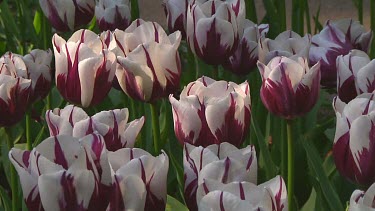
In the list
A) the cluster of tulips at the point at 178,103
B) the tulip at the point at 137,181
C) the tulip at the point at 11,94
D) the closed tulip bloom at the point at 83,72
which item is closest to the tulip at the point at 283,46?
the cluster of tulips at the point at 178,103

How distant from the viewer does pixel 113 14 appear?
67.4 inches

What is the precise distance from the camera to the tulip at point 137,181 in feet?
2.82

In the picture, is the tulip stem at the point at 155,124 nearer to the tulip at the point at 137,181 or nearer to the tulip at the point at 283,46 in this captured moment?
the tulip at the point at 283,46

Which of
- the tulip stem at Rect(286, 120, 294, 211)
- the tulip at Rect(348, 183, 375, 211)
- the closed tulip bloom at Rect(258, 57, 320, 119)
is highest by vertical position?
the tulip at Rect(348, 183, 375, 211)

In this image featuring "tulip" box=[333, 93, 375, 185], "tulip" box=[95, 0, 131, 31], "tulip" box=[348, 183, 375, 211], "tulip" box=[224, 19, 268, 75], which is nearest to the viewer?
"tulip" box=[348, 183, 375, 211]

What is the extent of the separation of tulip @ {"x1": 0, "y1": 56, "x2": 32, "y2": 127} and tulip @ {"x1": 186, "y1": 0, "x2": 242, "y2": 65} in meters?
0.28

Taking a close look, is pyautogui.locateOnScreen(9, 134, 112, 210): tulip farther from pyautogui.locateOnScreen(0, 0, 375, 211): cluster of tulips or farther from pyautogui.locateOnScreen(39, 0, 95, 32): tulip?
pyautogui.locateOnScreen(39, 0, 95, 32): tulip

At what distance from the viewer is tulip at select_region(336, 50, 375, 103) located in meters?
1.21

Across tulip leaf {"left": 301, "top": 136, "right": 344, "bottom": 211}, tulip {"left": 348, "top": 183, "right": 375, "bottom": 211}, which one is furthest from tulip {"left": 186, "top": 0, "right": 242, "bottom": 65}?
tulip {"left": 348, "top": 183, "right": 375, "bottom": 211}

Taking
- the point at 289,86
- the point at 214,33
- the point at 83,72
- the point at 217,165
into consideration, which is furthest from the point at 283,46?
the point at 217,165

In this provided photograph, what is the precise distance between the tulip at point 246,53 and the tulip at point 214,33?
65mm

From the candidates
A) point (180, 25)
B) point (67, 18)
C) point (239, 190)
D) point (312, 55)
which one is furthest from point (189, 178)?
point (67, 18)

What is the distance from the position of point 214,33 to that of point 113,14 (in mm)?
373

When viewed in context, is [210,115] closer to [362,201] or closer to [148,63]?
[148,63]
